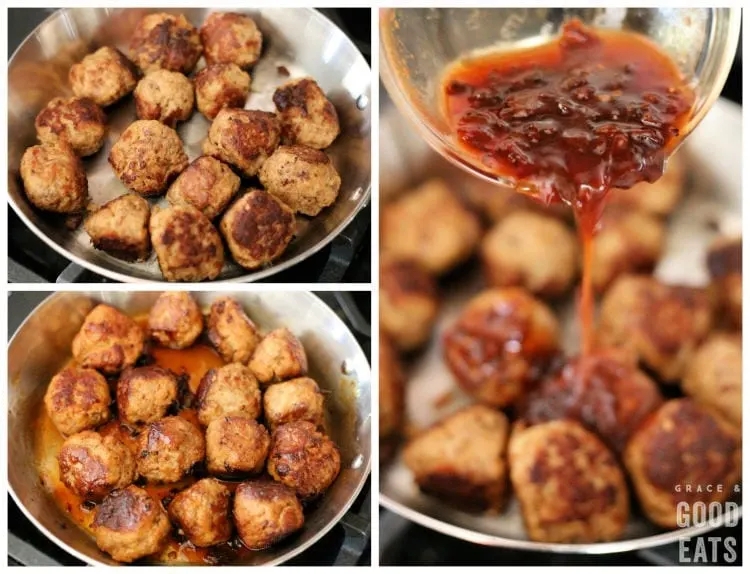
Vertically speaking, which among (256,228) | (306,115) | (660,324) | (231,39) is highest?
(231,39)

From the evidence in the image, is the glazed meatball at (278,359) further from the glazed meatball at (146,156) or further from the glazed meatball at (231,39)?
the glazed meatball at (231,39)

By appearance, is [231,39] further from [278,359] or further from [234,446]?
[234,446]

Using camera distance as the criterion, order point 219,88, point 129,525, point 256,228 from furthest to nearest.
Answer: point 219,88 → point 256,228 → point 129,525

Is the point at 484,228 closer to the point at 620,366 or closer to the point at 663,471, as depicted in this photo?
the point at 620,366

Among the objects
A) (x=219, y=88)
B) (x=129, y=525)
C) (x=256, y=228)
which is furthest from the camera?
(x=219, y=88)

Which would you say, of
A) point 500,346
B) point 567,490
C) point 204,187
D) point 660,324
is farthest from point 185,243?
point 660,324

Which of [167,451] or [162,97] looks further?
Result: [162,97]
